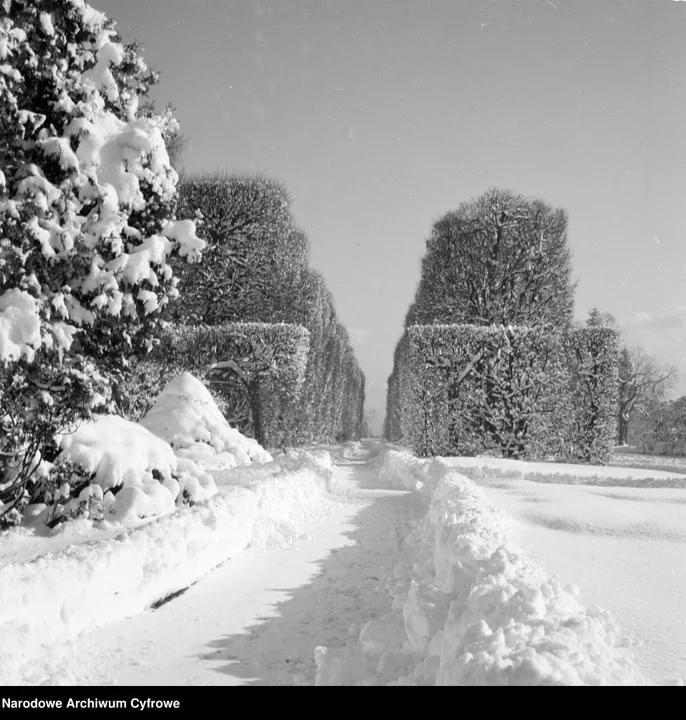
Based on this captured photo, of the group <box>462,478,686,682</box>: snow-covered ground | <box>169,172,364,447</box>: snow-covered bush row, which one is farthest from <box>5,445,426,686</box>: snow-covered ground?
<box>169,172,364,447</box>: snow-covered bush row

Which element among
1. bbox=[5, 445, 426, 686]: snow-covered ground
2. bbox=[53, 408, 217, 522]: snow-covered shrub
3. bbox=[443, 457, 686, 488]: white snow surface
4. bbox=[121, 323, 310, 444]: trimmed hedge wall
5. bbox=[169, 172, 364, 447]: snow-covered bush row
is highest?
bbox=[169, 172, 364, 447]: snow-covered bush row

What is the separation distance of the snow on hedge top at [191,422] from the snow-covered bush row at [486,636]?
36.6 ft

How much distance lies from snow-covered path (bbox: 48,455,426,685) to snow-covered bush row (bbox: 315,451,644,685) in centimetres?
50

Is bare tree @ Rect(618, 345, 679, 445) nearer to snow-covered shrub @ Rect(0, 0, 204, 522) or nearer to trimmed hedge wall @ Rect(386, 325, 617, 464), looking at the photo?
trimmed hedge wall @ Rect(386, 325, 617, 464)

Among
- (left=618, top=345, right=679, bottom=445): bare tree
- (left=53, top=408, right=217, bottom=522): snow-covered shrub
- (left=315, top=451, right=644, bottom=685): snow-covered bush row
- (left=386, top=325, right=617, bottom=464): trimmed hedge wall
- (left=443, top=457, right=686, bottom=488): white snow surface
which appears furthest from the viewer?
(left=618, top=345, right=679, bottom=445): bare tree

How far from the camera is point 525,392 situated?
21266 mm

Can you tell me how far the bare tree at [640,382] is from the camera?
54375mm

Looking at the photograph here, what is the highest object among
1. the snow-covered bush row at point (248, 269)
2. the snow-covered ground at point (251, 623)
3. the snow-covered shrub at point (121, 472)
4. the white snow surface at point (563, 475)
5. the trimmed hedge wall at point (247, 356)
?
the snow-covered bush row at point (248, 269)

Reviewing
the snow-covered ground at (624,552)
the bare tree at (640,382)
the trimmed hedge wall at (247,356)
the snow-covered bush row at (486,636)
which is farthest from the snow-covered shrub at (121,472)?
the bare tree at (640,382)

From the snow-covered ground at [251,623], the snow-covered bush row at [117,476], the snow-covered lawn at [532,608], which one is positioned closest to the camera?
the snow-covered lawn at [532,608]

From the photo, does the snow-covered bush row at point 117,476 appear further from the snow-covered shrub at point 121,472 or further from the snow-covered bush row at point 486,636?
the snow-covered bush row at point 486,636

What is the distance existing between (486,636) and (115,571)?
3.71 m

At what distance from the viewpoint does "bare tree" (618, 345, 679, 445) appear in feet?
178
